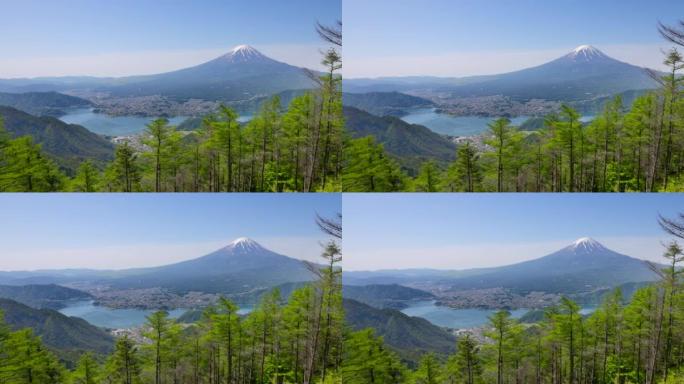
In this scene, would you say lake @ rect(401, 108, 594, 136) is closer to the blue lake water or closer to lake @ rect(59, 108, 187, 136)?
the blue lake water

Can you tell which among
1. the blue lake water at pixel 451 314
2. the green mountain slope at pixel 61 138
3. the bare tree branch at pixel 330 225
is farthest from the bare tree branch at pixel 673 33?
the green mountain slope at pixel 61 138

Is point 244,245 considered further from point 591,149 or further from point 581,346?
point 581,346

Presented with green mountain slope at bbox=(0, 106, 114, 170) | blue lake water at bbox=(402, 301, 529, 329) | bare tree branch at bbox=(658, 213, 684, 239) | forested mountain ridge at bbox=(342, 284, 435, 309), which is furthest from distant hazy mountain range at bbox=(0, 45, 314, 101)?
bare tree branch at bbox=(658, 213, 684, 239)

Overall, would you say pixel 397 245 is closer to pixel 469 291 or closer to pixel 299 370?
pixel 469 291

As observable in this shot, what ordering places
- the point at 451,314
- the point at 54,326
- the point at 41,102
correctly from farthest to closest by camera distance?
the point at 451,314 → the point at 54,326 → the point at 41,102

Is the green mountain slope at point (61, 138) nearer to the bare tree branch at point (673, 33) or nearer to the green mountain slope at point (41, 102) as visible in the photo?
the green mountain slope at point (41, 102)

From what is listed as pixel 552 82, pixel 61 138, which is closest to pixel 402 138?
pixel 552 82
